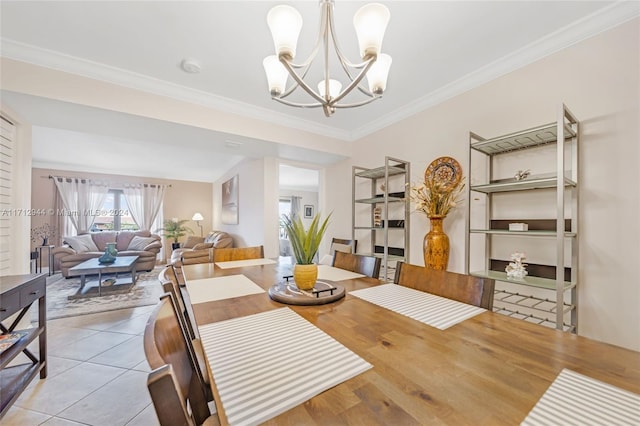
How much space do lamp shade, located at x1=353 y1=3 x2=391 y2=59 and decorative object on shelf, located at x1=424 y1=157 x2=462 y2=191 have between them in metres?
1.51

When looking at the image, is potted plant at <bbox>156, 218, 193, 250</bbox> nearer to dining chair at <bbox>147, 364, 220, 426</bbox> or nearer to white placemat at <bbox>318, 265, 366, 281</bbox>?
white placemat at <bbox>318, 265, 366, 281</bbox>

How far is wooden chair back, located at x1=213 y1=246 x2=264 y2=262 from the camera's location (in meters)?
2.19

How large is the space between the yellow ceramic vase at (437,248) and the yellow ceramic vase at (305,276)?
135 cm

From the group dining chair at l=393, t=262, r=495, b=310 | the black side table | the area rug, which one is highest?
dining chair at l=393, t=262, r=495, b=310

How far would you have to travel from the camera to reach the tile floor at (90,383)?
4.53 feet

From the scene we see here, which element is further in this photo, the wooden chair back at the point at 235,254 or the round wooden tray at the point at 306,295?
the wooden chair back at the point at 235,254

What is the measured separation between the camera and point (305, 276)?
48.7 inches

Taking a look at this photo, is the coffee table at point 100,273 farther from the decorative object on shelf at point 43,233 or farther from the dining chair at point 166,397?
the dining chair at point 166,397

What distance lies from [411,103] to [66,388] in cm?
366

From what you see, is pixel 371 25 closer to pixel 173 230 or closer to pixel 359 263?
pixel 359 263

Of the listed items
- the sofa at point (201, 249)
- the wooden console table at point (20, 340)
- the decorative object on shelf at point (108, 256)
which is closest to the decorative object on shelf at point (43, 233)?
the decorative object on shelf at point (108, 256)

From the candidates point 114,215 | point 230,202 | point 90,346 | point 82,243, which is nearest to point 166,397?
point 90,346

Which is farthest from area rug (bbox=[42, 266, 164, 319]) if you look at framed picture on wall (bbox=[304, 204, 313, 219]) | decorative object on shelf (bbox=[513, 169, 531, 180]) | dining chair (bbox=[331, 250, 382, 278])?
framed picture on wall (bbox=[304, 204, 313, 219])

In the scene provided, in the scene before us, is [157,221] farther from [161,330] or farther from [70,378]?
[161,330]
